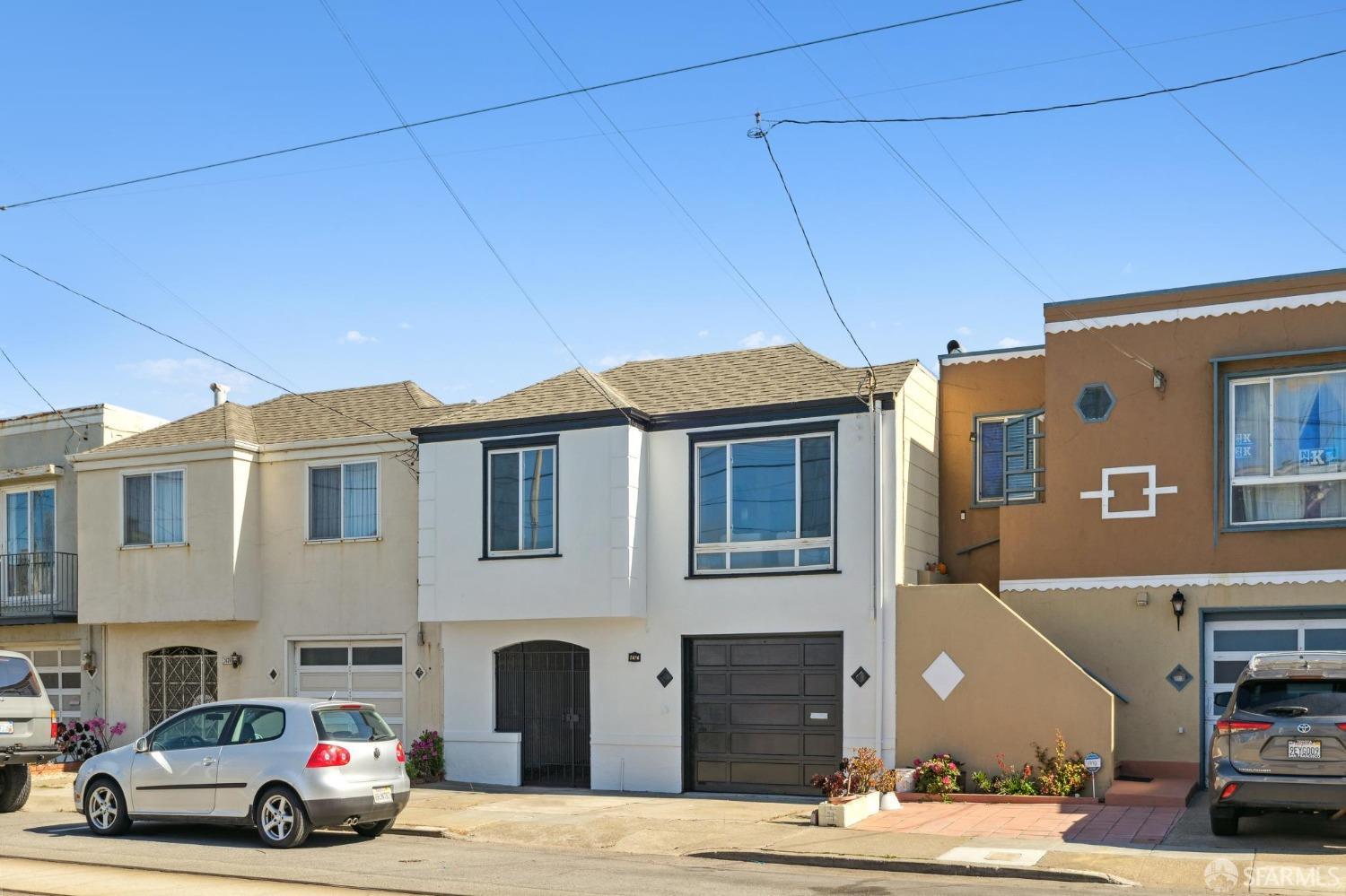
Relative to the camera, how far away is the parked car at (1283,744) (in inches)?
508

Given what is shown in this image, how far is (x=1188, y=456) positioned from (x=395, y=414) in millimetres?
12883

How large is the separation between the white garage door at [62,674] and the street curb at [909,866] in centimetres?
1590

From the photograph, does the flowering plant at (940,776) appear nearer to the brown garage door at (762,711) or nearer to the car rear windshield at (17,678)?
the brown garage door at (762,711)

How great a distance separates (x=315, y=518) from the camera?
23703 millimetres

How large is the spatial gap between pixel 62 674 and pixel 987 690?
17.6 meters

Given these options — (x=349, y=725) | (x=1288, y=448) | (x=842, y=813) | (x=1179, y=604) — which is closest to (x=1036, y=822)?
(x=842, y=813)

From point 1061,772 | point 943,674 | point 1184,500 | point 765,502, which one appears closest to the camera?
point 1061,772

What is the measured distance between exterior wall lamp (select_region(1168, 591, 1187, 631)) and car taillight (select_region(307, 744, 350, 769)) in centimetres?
1036

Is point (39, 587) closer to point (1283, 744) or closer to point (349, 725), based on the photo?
point (349, 725)

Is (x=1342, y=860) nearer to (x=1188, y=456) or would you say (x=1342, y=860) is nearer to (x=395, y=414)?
(x=1188, y=456)

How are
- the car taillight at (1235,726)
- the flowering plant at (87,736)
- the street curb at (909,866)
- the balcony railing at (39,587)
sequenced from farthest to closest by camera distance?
the balcony railing at (39,587)
the flowering plant at (87,736)
the car taillight at (1235,726)
the street curb at (909,866)

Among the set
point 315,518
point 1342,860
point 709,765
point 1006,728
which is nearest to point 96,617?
point 315,518

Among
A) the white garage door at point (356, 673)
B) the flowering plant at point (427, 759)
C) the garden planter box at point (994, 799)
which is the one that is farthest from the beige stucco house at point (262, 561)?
the garden planter box at point (994, 799)

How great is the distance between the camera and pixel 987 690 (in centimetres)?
1770
